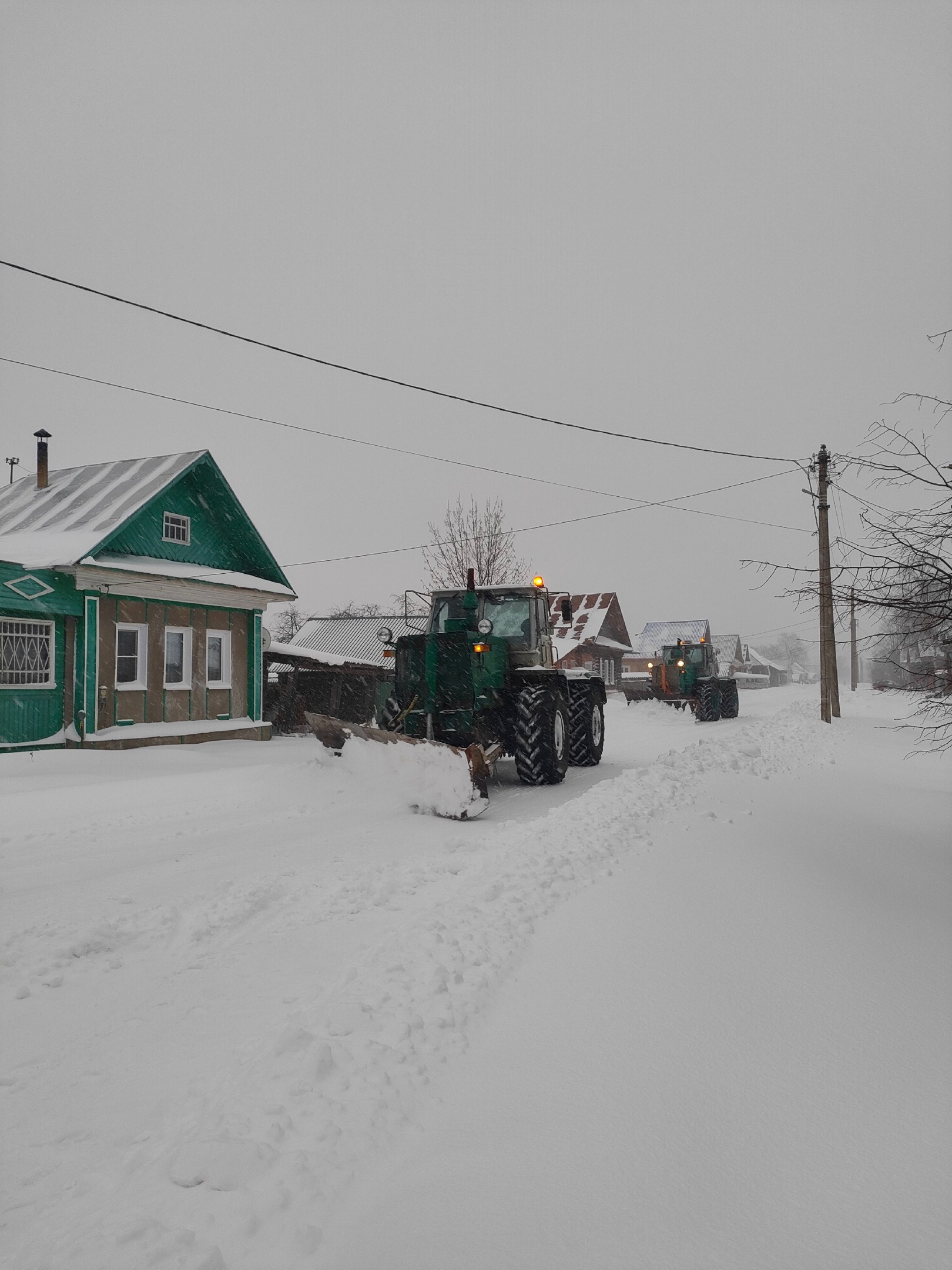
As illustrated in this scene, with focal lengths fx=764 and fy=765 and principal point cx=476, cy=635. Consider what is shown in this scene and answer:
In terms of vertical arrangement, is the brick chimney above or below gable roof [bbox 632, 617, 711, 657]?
above

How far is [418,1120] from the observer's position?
247 cm

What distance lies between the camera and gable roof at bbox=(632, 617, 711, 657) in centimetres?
4653

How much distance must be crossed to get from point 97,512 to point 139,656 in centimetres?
312

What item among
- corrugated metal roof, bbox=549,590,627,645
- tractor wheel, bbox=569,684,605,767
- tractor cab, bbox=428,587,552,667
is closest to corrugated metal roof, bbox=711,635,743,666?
corrugated metal roof, bbox=549,590,627,645

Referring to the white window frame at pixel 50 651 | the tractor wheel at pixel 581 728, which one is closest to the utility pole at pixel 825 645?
the tractor wheel at pixel 581 728

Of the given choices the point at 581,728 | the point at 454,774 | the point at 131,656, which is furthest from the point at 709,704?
the point at 454,774

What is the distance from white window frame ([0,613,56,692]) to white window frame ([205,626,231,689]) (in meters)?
3.20

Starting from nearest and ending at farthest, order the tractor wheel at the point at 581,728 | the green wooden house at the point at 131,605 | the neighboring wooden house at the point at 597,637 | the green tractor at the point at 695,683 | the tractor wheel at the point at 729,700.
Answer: the tractor wheel at the point at 581,728 < the green wooden house at the point at 131,605 < the green tractor at the point at 695,683 < the tractor wheel at the point at 729,700 < the neighboring wooden house at the point at 597,637

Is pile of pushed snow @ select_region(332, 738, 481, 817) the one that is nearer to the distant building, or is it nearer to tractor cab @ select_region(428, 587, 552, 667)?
tractor cab @ select_region(428, 587, 552, 667)

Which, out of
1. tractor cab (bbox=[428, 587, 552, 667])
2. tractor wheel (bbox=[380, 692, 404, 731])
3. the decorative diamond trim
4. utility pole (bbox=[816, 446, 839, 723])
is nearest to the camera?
tractor wheel (bbox=[380, 692, 404, 731])

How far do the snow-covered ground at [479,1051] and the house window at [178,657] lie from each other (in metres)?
9.18

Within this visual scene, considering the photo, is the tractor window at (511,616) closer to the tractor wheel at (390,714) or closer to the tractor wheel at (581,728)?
the tractor wheel at (581,728)

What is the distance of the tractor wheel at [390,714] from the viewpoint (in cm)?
959

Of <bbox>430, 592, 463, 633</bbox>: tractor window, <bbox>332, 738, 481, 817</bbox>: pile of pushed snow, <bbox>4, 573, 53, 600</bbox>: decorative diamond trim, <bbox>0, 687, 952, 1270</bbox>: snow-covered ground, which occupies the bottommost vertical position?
<bbox>0, 687, 952, 1270</bbox>: snow-covered ground
